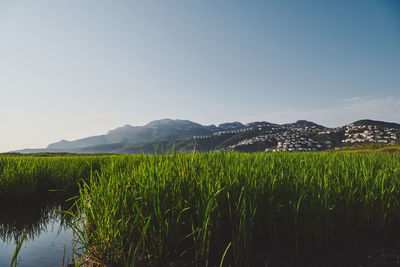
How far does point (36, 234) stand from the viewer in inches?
157

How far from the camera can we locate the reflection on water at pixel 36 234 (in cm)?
311

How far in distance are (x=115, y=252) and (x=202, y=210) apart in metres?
1.17

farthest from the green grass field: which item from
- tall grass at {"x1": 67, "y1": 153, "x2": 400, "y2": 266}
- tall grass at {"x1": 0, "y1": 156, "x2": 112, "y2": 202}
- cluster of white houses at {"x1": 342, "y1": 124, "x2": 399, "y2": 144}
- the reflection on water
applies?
cluster of white houses at {"x1": 342, "y1": 124, "x2": 399, "y2": 144}

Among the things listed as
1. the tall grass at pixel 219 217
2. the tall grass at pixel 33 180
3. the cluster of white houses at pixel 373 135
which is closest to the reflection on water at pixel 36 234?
the tall grass at pixel 33 180

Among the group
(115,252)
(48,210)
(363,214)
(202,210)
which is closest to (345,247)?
(363,214)

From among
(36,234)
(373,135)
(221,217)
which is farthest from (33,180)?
(373,135)

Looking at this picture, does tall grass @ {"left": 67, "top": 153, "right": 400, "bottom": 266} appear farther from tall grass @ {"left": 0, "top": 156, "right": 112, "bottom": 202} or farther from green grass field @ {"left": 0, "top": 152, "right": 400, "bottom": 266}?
tall grass @ {"left": 0, "top": 156, "right": 112, "bottom": 202}

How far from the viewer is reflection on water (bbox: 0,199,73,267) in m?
3.11

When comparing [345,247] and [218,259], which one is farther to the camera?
[345,247]

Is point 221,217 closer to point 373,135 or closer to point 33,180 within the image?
point 33,180

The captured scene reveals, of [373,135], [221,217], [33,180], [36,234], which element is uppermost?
[373,135]

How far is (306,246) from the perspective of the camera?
2402mm

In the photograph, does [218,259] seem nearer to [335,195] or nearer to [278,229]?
[278,229]

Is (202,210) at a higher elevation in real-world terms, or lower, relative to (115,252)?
higher
